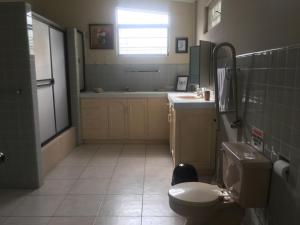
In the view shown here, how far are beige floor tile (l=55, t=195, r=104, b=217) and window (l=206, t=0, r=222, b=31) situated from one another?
2398mm

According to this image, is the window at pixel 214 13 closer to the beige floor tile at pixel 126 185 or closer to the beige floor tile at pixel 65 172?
the beige floor tile at pixel 126 185

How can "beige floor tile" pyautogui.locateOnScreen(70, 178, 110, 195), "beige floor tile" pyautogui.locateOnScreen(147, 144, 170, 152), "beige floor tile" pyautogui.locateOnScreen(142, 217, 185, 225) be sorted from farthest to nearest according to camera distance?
"beige floor tile" pyautogui.locateOnScreen(147, 144, 170, 152) < "beige floor tile" pyautogui.locateOnScreen(70, 178, 110, 195) < "beige floor tile" pyautogui.locateOnScreen(142, 217, 185, 225)

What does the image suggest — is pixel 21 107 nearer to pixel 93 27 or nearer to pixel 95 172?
pixel 95 172

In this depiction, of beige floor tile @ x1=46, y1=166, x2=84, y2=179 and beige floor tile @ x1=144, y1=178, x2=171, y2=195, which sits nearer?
beige floor tile @ x1=144, y1=178, x2=171, y2=195

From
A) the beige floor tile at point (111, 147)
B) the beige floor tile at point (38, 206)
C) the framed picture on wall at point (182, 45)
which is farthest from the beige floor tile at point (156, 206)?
the framed picture on wall at point (182, 45)


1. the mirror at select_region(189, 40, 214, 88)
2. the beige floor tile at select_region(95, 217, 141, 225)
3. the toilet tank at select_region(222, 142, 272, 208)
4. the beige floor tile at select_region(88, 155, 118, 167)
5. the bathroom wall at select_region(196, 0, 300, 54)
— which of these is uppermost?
the bathroom wall at select_region(196, 0, 300, 54)

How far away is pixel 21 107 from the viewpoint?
2.90 metres

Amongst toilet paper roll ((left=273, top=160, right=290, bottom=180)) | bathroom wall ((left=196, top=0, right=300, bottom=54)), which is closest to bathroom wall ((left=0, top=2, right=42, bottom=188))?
bathroom wall ((left=196, top=0, right=300, bottom=54))

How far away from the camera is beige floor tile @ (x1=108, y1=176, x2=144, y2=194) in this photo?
9.62 ft

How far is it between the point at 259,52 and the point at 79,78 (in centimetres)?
338

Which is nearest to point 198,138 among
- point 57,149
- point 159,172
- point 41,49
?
point 159,172

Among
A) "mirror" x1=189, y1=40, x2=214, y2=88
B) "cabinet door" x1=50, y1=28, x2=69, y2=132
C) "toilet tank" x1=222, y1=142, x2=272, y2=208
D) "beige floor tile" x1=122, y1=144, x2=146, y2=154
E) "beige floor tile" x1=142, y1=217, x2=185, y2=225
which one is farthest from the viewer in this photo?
"beige floor tile" x1=122, y1=144, x2=146, y2=154

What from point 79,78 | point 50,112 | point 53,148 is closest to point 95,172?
point 53,148

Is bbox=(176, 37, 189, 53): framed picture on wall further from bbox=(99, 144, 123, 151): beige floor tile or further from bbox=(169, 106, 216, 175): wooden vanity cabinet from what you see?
bbox=(169, 106, 216, 175): wooden vanity cabinet
